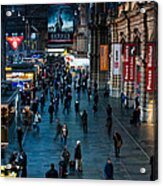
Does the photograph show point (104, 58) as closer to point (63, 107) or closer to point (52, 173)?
point (63, 107)

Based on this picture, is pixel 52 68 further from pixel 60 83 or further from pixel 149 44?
pixel 149 44

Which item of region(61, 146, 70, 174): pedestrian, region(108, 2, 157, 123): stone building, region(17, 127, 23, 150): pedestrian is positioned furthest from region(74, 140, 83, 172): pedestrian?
region(108, 2, 157, 123): stone building

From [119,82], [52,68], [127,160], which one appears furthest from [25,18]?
[127,160]

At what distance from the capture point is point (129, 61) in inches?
439

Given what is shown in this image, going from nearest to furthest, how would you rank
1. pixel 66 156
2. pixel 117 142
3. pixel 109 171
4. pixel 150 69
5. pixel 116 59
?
pixel 150 69 < pixel 109 171 < pixel 117 142 < pixel 66 156 < pixel 116 59

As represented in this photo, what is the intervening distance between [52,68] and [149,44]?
1907mm

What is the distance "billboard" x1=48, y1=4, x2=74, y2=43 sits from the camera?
447 inches

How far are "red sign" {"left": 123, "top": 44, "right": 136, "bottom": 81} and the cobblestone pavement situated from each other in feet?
1.61

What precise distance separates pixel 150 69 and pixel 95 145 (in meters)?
1.58

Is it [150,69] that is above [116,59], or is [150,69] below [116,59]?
below

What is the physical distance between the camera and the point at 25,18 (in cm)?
1141

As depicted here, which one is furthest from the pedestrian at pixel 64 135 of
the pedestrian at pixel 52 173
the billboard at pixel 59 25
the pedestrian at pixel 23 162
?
the billboard at pixel 59 25

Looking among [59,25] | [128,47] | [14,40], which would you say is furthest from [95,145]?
[14,40]

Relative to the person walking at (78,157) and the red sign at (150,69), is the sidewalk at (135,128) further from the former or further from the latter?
the person walking at (78,157)
